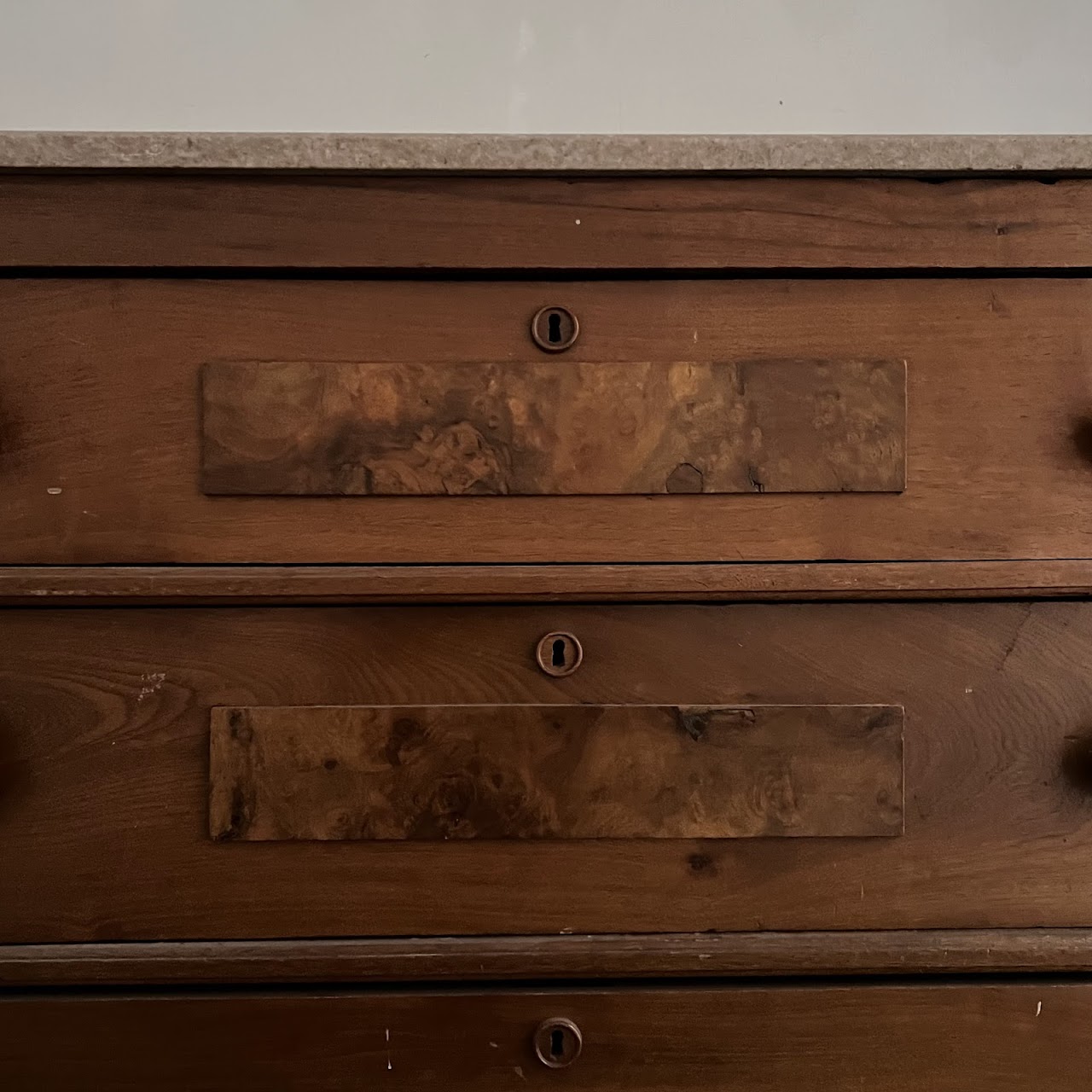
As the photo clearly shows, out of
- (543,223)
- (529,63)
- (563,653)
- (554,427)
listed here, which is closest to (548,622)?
(563,653)

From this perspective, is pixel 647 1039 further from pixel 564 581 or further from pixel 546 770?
pixel 564 581

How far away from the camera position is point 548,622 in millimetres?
688

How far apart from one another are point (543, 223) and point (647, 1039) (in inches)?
23.3

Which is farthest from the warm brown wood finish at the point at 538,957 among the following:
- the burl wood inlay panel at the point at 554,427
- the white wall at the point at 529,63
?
the white wall at the point at 529,63

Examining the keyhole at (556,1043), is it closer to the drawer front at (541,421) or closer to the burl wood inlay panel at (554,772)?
the burl wood inlay panel at (554,772)

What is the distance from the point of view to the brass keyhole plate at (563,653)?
681 mm

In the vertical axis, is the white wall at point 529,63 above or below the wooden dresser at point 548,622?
above

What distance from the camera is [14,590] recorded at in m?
0.65

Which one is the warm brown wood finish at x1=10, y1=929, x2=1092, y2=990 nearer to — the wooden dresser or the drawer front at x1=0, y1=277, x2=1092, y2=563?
the wooden dresser

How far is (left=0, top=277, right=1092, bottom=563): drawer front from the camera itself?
0.67m

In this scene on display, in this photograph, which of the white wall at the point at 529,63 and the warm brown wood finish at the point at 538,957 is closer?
the warm brown wood finish at the point at 538,957

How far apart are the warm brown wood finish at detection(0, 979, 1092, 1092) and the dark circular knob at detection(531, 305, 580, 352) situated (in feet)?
1.53

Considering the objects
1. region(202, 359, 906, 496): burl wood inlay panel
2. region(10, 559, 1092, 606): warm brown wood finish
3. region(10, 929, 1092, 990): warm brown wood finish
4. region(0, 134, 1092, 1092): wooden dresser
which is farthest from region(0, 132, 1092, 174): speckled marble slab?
region(10, 929, 1092, 990): warm brown wood finish

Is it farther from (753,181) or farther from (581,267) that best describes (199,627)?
(753,181)
